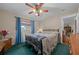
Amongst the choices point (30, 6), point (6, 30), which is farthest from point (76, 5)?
point (6, 30)

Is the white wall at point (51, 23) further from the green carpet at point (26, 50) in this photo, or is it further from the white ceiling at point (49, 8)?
the green carpet at point (26, 50)

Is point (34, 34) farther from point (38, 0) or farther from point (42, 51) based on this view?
point (38, 0)

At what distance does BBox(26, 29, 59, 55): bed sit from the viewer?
6.52 feet

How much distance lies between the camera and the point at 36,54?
80.2 inches

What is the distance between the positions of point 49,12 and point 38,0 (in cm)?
27

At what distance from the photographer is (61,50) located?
2.03 meters

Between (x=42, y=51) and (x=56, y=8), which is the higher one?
(x=56, y=8)

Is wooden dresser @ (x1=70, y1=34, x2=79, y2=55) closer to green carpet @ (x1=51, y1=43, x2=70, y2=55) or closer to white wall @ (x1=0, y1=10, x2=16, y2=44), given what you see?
green carpet @ (x1=51, y1=43, x2=70, y2=55)

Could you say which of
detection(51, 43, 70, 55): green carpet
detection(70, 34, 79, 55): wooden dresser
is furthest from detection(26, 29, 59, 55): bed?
detection(70, 34, 79, 55): wooden dresser

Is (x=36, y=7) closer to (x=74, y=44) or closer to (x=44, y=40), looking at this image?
(x=44, y=40)

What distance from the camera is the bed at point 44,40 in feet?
6.52

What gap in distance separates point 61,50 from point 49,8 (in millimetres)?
739

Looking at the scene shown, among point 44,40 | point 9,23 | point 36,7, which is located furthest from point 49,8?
point 9,23
